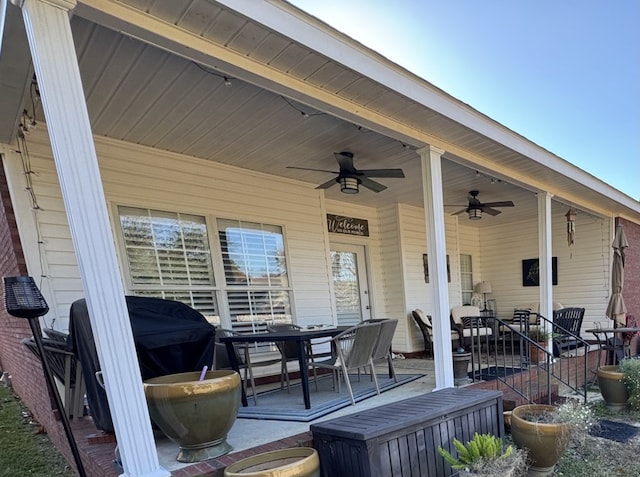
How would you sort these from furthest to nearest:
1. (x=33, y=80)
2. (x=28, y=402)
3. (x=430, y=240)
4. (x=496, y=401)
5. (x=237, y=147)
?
(x=28, y=402) < (x=237, y=147) < (x=430, y=240) < (x=496, y=401) < (x=33, y=80)

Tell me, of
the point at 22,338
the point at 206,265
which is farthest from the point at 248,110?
the point at 22,338

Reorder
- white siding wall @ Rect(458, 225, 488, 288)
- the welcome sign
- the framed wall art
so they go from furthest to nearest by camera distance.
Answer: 1. white siding wall @ Rect(458, 225, 488, 288)
2. the framed wall art
3. the welcome sign

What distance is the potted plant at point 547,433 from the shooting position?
266 centimetres

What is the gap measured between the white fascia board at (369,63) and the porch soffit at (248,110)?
2.2 inches

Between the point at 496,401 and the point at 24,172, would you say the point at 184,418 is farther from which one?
the point at 24,172

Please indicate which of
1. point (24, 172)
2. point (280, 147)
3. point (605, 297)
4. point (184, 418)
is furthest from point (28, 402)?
point (605, 297)

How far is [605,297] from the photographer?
7730 millimetres

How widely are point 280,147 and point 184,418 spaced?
9.82ft

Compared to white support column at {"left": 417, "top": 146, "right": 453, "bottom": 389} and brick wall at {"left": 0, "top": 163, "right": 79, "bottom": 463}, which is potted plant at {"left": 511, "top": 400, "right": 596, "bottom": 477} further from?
brick wall at {"left": 0, "top": 163, "right": 79, "bottom": 463}

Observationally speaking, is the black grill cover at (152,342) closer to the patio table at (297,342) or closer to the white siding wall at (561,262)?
the patio table at (297,342)

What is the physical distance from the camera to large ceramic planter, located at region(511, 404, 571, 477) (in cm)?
266

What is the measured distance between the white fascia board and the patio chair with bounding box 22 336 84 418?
2.80 meters

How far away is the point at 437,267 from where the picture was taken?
3.65 meters

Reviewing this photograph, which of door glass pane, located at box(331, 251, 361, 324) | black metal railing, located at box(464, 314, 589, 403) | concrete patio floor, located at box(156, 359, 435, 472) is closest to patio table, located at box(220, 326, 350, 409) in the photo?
concrete patio floor, located at box(156, 359, 435, 472)
